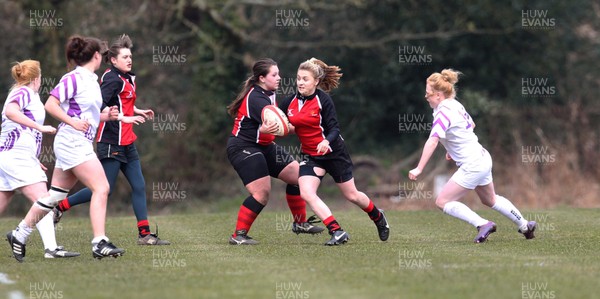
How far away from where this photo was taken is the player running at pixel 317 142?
394 inches

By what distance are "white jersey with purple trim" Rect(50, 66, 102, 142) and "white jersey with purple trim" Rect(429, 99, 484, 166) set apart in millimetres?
3401

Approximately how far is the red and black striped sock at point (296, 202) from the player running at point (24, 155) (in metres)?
2.57

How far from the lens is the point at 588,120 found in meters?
24.6

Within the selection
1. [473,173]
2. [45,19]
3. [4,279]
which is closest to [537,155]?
[473,173]

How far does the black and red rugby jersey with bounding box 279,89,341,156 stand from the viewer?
33.0 ft

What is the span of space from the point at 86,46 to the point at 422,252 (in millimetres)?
3674

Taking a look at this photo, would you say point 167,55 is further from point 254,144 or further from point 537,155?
point 254,144

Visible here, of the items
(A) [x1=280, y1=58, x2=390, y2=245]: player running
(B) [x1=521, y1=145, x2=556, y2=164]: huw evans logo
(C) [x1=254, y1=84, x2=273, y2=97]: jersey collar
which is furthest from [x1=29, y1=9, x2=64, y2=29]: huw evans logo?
(A) [x1=280, y1=58, x2=390, y2=245]: player running

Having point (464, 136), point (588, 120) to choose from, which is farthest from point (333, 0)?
point (464, 136)

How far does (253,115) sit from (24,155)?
2.37 meters

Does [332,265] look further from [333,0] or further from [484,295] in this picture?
[333,0]

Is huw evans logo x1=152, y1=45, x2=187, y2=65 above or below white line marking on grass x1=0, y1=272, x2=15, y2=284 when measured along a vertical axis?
above

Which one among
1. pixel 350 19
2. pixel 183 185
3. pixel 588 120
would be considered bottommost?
pixel 183 185

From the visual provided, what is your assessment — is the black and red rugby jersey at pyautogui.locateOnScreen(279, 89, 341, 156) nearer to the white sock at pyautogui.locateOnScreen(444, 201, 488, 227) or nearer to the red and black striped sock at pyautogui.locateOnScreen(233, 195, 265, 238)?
the red and black striped sock at pyautogui.locateOnScreen(233, 195, 265, 238)
